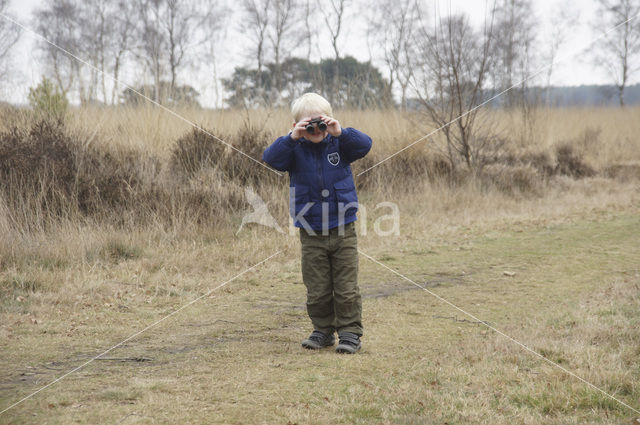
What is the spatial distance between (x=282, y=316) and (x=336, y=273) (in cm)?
102

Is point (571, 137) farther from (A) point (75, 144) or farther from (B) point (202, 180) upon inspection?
(A) point (75, 144)

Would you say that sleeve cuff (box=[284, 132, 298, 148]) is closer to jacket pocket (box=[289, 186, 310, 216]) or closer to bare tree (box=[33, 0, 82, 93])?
jacket pocket (box=[289, 186, 310, 216])

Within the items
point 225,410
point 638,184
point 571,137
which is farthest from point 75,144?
point 571,137

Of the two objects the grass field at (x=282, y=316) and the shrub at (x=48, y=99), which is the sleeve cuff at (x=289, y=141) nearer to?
the grass field at (x=282, y=316)

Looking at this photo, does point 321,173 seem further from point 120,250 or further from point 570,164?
point 570,164

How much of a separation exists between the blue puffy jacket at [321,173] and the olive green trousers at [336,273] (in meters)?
0.11

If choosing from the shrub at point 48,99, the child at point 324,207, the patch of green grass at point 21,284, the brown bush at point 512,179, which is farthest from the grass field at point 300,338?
the brown bush at point 512,179

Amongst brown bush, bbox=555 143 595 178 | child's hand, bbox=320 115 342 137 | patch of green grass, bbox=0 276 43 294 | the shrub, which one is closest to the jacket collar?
child's hand, bbox=320 115 342 137

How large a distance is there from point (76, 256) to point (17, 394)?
3.23m

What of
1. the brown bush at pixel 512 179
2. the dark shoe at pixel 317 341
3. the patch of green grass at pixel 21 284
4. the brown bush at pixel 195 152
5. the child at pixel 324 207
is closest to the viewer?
the child at pixel 324 207

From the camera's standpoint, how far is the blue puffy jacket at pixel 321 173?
362cm

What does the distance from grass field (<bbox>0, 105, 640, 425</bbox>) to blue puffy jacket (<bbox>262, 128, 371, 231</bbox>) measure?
871 millimetres

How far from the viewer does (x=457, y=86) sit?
1159 cm

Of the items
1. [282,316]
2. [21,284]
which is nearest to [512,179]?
[282,316]
